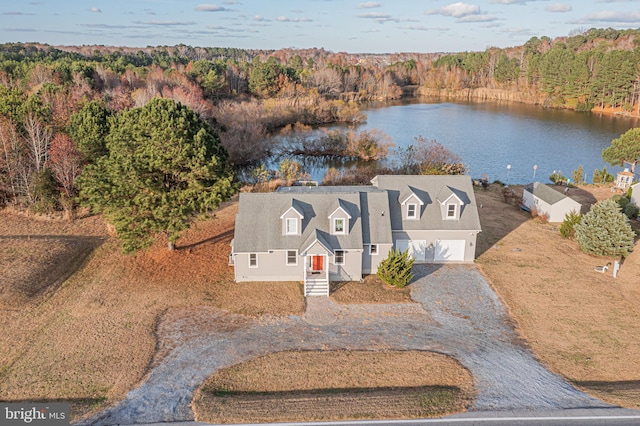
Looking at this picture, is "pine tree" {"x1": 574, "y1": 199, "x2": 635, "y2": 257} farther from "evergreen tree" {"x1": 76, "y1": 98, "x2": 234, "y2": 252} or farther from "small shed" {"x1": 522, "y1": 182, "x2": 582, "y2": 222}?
"evergreen tree" {"x1": 76, "y1": 98, "x2": 234, "y2": 252}

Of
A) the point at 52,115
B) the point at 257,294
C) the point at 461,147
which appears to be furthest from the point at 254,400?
the point at 461,147

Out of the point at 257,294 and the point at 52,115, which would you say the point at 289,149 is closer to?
the point at 52,115

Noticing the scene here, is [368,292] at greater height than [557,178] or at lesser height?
lesser

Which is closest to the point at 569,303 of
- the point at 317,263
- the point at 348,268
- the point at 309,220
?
the point at 348,268

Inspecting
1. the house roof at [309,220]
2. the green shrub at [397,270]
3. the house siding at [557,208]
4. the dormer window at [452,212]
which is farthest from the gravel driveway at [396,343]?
the house siding at [557,208]

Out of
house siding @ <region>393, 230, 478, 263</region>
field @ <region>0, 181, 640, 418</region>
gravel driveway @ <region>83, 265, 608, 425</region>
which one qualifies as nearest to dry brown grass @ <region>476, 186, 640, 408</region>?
field @ <region>0, 181, 640, 418</region>

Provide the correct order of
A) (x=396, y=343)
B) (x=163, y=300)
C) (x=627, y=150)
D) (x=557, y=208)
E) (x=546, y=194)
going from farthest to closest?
1. (x=627, y=150)
2. (x=546, y=194)
3. (x=557, y=208)
4. (x=163, y=300)
5. (x=396, y=343)

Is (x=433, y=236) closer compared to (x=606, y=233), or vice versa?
(x=433, y=236)

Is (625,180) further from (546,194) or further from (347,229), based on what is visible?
(347,229)

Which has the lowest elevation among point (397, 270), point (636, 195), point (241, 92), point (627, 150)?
point (397, 270)
